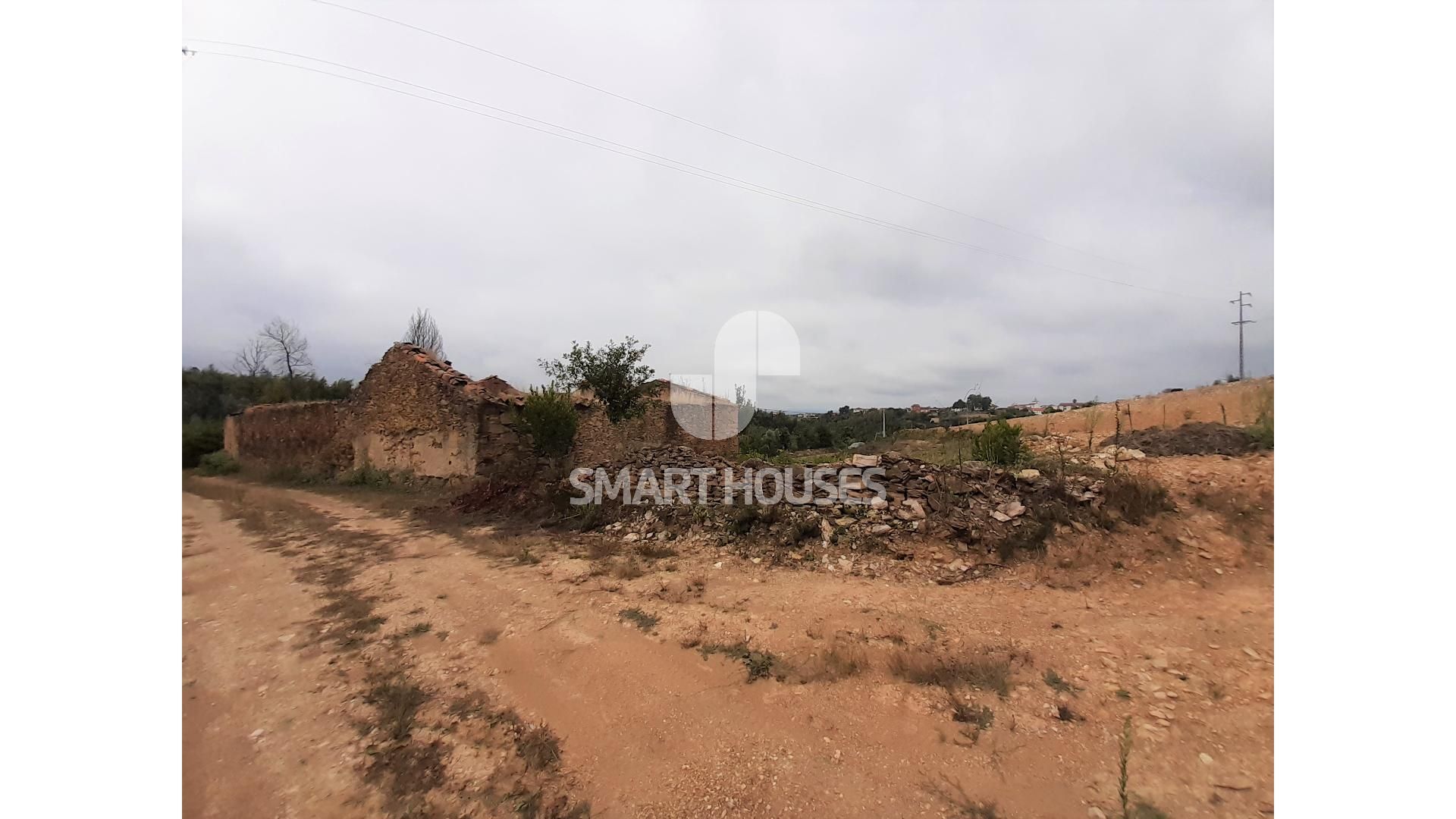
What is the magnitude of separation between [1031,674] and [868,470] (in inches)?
120

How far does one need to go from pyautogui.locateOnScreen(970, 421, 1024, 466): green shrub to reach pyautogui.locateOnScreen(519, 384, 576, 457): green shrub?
7.90m

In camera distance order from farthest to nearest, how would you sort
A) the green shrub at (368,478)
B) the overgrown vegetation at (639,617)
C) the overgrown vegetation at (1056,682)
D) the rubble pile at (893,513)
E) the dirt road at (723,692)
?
the green shrub at (368,478)
the rubble pile at (893,513)
the overgrown vegetation at (639,617)
the overgrown vegetation at (1056,682)
the dirt road at (723,692)

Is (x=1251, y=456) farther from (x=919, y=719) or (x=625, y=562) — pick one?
(x=625, y=562)

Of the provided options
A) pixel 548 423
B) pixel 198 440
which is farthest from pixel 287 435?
pixel 198 440

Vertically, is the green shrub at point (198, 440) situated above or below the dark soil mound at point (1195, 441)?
above

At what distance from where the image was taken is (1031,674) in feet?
9.16

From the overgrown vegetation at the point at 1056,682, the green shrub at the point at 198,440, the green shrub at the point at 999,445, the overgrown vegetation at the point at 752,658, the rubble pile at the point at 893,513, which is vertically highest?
the green shrub at the point at 198,440

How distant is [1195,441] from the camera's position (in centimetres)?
557

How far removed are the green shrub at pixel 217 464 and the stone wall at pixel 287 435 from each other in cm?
10

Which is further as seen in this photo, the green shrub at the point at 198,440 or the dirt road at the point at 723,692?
the green shrub at the point at 198,440

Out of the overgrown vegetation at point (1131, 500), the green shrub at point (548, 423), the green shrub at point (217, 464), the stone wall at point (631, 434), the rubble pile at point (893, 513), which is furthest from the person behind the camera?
the stone wall at point (631, 434)

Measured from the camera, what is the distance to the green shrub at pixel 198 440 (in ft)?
8.89

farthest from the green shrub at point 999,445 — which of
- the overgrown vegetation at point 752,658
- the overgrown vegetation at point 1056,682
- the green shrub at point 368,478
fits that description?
the green shrub at point 368,478

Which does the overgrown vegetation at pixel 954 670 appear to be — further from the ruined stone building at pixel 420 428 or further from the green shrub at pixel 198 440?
the ruined stone building at pixel 420 428
